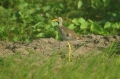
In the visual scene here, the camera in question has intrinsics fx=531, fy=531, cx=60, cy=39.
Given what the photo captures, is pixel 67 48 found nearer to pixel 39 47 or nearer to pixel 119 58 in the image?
pixel 39 47

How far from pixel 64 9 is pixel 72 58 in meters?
4.14

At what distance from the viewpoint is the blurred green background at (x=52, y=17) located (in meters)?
11.6

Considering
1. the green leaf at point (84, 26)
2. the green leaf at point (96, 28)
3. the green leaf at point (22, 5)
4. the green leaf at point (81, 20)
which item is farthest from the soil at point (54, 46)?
the green leaf at point (22, 5)

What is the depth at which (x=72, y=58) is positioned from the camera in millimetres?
9289

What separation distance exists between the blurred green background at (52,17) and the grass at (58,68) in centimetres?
248

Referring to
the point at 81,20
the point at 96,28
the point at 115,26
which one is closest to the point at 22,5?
the point at 81,20

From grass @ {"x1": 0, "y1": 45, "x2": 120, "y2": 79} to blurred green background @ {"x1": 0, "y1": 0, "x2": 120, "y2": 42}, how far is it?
248 cm

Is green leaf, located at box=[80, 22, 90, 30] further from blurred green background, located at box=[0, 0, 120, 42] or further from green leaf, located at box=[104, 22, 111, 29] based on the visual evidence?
green leaf, located at box=[104, 22, 111, 29]

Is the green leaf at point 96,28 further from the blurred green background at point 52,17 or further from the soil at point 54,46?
the soil at point 54,46

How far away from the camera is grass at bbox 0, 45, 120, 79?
7523mm

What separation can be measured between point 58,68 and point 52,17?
4.39 meters

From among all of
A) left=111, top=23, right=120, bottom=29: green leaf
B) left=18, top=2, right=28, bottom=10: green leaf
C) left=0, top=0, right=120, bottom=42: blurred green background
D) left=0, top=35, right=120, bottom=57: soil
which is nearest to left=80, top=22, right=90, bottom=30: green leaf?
left=0, top=0, right=120, bottom=42: blurred green background

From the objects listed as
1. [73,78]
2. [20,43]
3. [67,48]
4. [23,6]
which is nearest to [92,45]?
[67,48]

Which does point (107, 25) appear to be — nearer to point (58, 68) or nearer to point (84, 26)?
point (84, 26)
